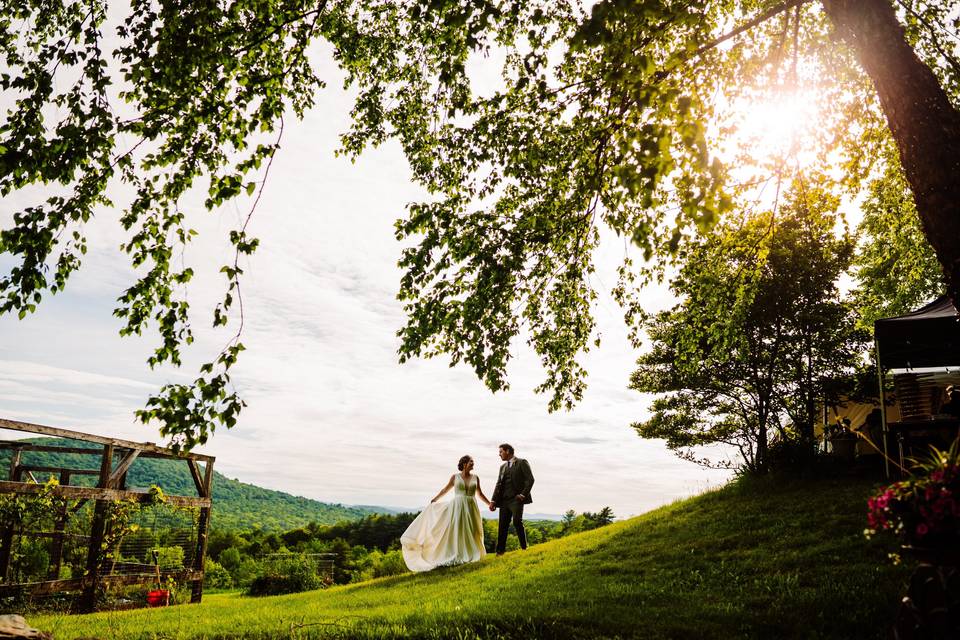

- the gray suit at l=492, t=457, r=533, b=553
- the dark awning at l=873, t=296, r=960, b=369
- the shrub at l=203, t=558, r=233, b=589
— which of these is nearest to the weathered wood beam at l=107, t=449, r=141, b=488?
the gray suit at l=492, t=457, r=533, b=553

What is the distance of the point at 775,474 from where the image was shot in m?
14.9

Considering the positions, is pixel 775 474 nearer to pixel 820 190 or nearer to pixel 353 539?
pixel 820 190

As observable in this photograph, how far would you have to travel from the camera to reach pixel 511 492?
13.9m

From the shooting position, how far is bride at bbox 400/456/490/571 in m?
13.2

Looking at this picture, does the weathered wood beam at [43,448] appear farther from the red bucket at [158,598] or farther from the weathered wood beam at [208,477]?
the red bucket at [158,598]

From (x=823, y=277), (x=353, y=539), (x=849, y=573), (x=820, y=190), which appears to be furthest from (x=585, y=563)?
(x=353, y=539)

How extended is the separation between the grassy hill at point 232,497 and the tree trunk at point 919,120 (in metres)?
46.4

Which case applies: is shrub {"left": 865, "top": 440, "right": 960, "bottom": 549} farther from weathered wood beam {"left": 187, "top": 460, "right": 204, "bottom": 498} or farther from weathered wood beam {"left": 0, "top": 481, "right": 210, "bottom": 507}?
weathered wood beam {"left": 187, "top": 460, "right": 204, "bottom": 498}

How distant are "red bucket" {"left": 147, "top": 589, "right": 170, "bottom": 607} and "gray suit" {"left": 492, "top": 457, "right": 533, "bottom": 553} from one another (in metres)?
8.88

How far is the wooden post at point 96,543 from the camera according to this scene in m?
12.0

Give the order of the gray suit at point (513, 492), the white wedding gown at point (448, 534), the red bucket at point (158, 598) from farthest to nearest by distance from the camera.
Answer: the red bucket at point (158, 598), the gray suit at point (513, 492), the white wedding gown at point (448, 534)

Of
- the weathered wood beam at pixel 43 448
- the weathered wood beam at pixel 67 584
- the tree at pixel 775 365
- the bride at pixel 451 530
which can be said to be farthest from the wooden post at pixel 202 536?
the tree at pixel 775 365

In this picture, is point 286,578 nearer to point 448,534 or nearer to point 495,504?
point 448,534

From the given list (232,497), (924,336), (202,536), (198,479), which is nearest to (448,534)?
(202,536)
